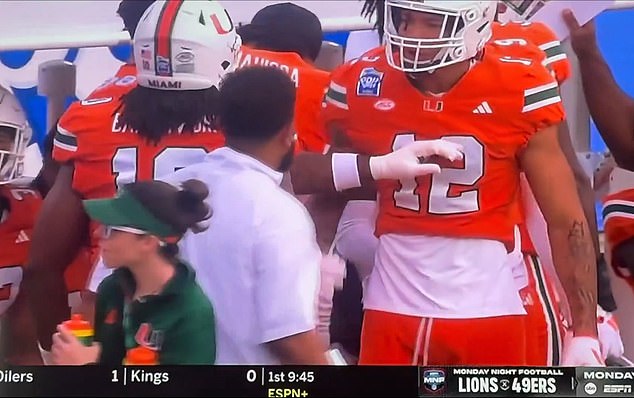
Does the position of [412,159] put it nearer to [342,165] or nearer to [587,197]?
[342,165]

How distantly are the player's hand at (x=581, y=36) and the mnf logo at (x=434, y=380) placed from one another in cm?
79

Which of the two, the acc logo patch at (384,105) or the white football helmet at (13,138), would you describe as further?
the white football helmet at (13,138)

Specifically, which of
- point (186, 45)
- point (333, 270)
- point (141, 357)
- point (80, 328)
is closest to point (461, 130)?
point (333, 270)

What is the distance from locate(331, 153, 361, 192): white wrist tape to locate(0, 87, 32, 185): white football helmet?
736 millimetres

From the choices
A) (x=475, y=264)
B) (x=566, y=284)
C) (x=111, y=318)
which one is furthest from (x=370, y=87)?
(x=111, y=318)

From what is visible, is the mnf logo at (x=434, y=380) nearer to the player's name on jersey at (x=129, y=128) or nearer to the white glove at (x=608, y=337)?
the white glove at (x=608, y=337)

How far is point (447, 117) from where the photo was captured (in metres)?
2.17

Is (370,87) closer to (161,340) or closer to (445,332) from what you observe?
(445,332)

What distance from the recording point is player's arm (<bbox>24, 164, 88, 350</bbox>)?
2285mm

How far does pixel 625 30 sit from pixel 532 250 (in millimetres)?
549

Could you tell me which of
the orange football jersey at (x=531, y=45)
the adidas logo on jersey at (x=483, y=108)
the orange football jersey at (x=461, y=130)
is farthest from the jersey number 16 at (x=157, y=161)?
the orange football jersey at (x=531, y=45)

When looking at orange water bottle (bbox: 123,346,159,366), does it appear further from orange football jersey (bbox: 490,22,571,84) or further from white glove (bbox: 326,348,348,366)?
orange football jersey (bbox: 490,22,571,84)

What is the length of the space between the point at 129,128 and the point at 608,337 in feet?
3.95

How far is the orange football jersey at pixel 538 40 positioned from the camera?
86.4 inches
